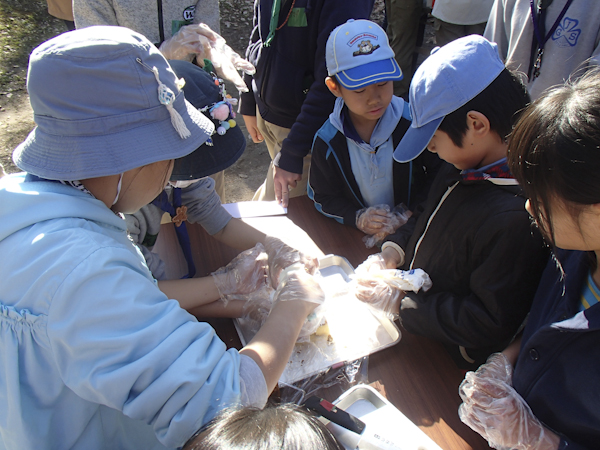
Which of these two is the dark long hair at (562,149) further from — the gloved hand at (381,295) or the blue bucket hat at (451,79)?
the gloved hand at (381,295)

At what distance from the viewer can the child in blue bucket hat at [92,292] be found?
0.66m

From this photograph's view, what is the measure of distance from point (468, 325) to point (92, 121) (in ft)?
3.50

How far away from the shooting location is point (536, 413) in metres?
0.91

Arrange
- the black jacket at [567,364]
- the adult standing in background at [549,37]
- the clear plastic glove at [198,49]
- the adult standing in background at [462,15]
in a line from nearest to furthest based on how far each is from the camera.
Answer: the black jacket at [567,364]
the adult standing in background at [549,37]
the clear plastic glove at [198,49]
the adult standing in background at [462,15]

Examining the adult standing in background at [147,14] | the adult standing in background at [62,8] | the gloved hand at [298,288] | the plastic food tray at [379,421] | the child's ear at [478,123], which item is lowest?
the plastic food tray at [379,421]

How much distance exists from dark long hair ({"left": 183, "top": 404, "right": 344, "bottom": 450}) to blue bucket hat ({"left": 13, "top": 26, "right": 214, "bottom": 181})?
50cm

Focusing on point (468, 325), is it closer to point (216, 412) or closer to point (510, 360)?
point (510, 360)

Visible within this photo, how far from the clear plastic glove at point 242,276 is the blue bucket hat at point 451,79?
70 centimetres

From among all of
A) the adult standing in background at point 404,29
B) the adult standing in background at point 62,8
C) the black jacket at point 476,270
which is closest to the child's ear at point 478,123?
the black jacket at point 476,270

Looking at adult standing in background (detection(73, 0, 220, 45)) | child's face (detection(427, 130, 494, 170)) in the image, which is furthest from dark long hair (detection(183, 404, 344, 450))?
adult standing in background (detection(73, 0, 220, 45))

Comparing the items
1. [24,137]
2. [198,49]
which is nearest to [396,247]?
[198,49]

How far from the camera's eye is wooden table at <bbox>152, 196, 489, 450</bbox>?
3.35 ft

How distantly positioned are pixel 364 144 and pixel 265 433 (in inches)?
56.3

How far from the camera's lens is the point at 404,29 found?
4121 millimetres
